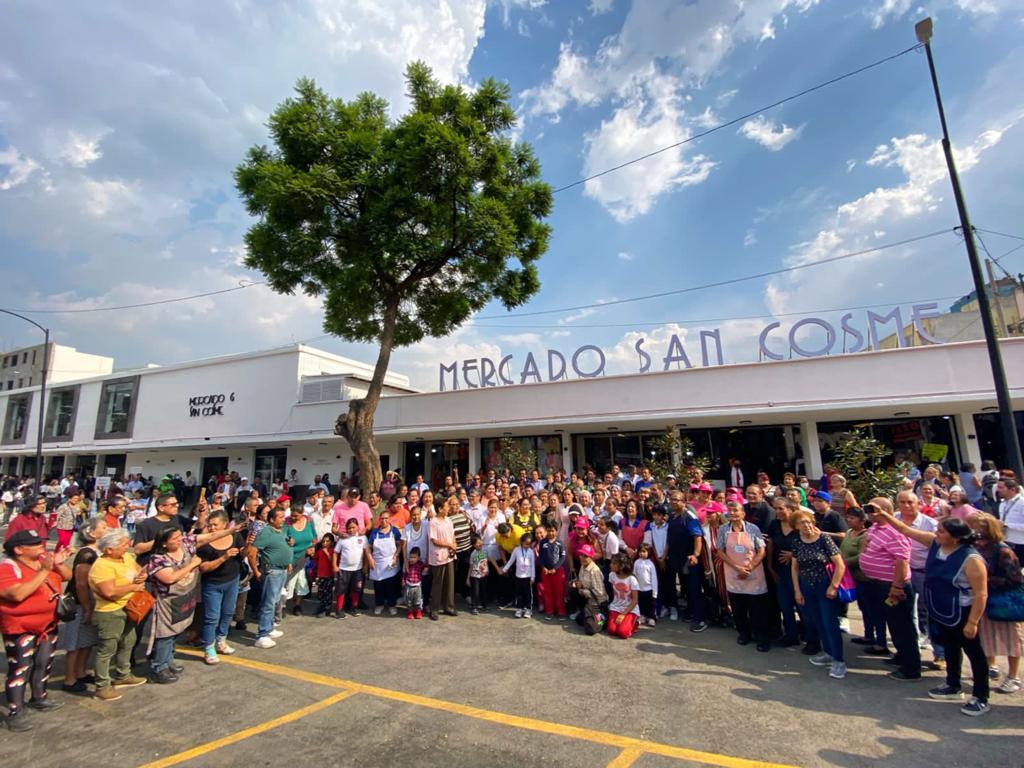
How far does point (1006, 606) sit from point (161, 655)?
7.74m

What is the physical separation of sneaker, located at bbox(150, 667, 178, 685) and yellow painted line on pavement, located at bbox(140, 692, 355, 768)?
163cm

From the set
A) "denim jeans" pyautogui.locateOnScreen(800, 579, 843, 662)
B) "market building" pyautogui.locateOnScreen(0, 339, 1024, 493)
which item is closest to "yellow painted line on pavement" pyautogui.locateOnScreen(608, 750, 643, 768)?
"denim jeans" pyautogui.locateOnScreen(800, 579, 843, 662)

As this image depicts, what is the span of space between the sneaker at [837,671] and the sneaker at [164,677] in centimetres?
657

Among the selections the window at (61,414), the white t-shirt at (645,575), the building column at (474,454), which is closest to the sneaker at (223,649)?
the white t-shirt at (645,575)

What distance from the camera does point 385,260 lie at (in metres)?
13.4

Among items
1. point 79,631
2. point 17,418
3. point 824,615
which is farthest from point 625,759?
point 17,418

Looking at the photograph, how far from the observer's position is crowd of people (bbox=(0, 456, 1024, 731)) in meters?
4.21

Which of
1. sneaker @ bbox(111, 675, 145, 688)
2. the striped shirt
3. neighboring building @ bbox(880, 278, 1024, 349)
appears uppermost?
neighboring building @ bbox(880, 278, 1024, 349)

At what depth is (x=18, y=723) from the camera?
4031mm

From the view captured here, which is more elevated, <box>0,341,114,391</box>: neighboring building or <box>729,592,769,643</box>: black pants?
<box>0,341,114,391</box>: neighboring building

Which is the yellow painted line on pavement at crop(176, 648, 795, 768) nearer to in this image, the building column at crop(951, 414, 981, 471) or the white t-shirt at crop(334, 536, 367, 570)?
the white t-shirt at crop(334, 536, 367, 570)

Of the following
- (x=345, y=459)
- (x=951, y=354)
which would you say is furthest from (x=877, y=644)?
(x=345, y=459)

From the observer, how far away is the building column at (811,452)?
14.7 meters

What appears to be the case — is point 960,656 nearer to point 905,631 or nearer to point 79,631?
point 905,631
